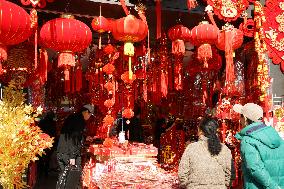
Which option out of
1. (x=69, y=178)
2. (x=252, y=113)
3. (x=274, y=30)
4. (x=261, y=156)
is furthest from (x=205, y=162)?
(x=274, y=30)

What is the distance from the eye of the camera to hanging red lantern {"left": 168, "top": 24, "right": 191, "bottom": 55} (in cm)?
536

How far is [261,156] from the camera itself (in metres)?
3.59

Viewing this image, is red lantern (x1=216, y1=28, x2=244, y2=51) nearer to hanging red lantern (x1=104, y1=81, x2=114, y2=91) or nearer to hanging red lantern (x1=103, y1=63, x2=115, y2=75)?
hanging red lantern (x1=103, y1=63, x2=115, y2=75)

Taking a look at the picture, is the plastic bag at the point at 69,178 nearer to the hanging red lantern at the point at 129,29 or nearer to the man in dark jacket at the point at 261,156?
the hanging red lantern at the point at 129,29

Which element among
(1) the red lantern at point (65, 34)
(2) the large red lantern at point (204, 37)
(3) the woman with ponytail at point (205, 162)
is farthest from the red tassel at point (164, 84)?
(3) the woman with ponytail at point (205, 162)

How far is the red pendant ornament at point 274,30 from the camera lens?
612cm

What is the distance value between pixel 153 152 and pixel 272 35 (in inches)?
103

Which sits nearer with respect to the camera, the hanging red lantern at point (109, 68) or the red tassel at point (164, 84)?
the hanging red lantern at point (109, 68)

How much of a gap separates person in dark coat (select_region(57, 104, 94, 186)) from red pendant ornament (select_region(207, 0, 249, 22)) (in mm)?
2522

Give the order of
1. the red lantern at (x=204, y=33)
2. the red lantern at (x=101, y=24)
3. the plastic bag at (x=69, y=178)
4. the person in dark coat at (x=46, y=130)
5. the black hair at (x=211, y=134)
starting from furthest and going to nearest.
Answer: the person in dark coat at (x=46, y=130), the plastic bag at (x=69, y=178), the red lantern at (x=204, y=33), the red lantern at (x=101, y=24), the black hair at (x=211, y=134)

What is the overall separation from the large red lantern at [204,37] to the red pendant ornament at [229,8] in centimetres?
61

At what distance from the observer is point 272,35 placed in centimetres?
612

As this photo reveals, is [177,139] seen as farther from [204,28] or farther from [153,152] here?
[204,28]

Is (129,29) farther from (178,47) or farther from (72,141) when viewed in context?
(72,141)
